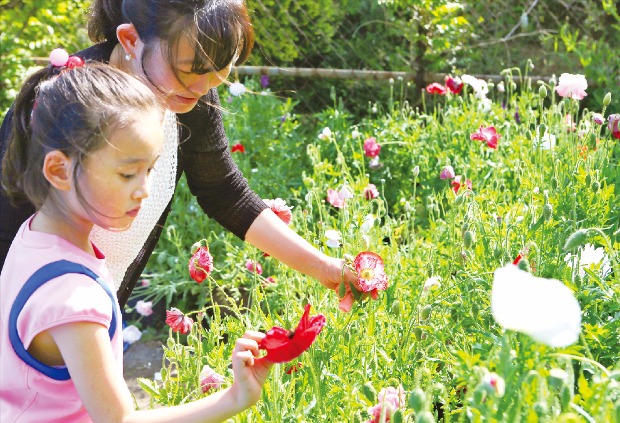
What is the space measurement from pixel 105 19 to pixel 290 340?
0.97 metres

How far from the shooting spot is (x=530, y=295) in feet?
3.22

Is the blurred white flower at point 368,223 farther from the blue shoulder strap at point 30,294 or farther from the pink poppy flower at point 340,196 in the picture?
→ the blue shoulder strap at point 30,294

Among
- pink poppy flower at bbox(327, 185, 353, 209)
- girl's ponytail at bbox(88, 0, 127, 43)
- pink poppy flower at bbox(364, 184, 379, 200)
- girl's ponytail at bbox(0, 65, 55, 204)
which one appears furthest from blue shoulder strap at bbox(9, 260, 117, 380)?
pink poppy flower at bbox(364, 184, 379, 200)

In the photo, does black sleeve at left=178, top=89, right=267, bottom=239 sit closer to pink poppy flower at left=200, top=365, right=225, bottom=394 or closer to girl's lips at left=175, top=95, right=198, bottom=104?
girl's lips at left=175, top=95, right=198, bottom=104

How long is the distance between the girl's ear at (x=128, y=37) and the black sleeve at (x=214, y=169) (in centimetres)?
31

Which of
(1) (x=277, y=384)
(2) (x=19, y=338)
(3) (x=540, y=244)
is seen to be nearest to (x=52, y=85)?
(2) (x=19, y=338)

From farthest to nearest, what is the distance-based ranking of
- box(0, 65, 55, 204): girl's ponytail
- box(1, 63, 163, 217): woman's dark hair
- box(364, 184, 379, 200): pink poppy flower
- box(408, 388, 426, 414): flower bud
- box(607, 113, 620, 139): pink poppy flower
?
box(364, 184, 379, 200): pink poppy flower, box(607, 113, 620, 139): pink poppy flower, box(0, 65, 55, 204): girl's ponytail, box(1, 63, 163, 217): woman's dark hair, box(408, 388, 426, 414): flower bud

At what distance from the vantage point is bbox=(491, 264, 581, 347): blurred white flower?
964mm

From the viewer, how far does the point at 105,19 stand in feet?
6.11

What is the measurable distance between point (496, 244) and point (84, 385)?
1191 millimetres

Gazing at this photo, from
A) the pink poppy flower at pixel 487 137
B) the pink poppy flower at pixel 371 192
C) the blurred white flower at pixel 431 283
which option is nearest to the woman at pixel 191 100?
the blurred white flower at pixel 431 283

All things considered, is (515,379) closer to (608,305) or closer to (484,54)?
(608,305)

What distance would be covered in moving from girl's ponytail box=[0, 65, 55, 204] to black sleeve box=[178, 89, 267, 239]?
0.51 meters

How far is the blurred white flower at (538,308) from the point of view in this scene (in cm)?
96
